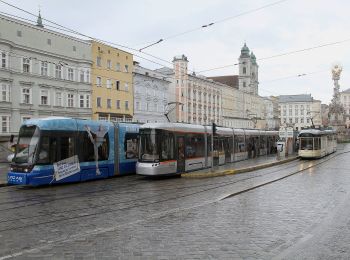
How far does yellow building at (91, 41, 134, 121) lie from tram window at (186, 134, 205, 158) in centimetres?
2696

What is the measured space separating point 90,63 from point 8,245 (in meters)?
42.7

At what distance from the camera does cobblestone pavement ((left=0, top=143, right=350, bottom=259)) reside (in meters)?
7.56

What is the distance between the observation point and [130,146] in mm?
23406

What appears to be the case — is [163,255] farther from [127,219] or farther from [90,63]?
[90,63]

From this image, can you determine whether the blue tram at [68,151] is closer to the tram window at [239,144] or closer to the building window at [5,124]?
the tram window at [239,144]

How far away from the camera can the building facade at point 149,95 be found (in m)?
58.1

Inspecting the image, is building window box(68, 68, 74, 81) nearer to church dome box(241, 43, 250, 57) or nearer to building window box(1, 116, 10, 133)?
building window box(1, 116, 10, 133)

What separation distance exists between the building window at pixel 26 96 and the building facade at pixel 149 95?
16.7m

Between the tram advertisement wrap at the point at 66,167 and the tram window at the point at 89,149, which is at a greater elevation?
the tram window at the point at 89,149

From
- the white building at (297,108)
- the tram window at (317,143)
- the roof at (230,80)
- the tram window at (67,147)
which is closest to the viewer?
the tram window at (67,147)

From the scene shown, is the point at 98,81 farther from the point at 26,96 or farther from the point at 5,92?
the point at 5,92

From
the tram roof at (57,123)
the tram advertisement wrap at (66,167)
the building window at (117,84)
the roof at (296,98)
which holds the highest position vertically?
the roof at (296,98)

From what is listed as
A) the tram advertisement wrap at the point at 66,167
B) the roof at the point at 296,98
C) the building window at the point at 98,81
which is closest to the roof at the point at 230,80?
the roof at the point at 296,98

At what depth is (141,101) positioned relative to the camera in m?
59.2
